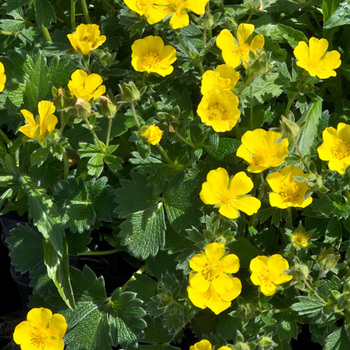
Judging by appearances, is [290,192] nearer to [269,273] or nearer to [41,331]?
[269,273]

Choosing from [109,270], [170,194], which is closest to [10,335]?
[109,270]

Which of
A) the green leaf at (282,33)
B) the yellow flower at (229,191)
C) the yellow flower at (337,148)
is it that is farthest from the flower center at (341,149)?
the green leaf at (282,33)

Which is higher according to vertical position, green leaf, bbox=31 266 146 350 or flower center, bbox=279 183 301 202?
flower center, bbox=279 183 301 202

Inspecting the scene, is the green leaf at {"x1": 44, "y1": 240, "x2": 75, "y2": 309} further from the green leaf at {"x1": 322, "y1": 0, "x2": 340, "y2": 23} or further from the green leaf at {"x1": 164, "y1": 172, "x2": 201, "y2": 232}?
the green leaf at {"x1": 322, "y1": 0, "x2": 340, "y2": 23}

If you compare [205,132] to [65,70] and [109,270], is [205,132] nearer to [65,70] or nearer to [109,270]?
[65,70]

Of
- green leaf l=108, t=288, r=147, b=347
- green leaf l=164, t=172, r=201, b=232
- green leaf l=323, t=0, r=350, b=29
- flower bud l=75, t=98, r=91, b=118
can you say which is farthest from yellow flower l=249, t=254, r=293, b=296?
green leaf l=323, t=0, r=350, b=29
